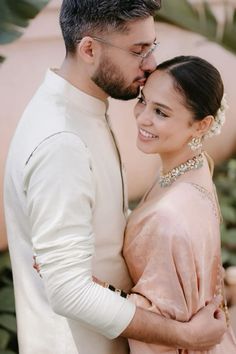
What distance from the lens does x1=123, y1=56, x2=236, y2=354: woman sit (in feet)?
6.30

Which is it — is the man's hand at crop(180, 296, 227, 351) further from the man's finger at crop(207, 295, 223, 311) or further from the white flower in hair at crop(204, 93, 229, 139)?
the white flower in hair at crop(204, 93, 229, 139)

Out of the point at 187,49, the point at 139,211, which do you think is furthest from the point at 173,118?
the point at 187,49

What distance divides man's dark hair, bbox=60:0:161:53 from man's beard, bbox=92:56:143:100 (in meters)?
0.07

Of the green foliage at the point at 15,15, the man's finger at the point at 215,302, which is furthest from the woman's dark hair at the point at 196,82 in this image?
the green foliage at the point at 15,15

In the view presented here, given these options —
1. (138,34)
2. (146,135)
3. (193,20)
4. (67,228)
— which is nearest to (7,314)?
(193,20)

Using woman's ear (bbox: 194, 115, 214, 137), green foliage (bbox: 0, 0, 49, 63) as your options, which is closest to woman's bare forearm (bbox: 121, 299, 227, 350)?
woman's ear (bbox: 194, 115, 214, 137)

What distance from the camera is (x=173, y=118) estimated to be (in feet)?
6.49

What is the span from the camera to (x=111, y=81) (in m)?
1.89

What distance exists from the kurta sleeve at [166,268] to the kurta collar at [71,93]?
0.96ft

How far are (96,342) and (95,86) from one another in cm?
61

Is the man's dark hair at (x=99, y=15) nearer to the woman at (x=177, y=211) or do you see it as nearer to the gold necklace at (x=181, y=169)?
the woman at (x=177, y=211)

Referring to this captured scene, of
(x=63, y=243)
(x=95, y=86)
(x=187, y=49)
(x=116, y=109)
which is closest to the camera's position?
(x=63, y=243)

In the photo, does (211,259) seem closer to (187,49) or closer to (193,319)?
(193,319)

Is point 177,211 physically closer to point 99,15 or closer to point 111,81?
point 111,81
